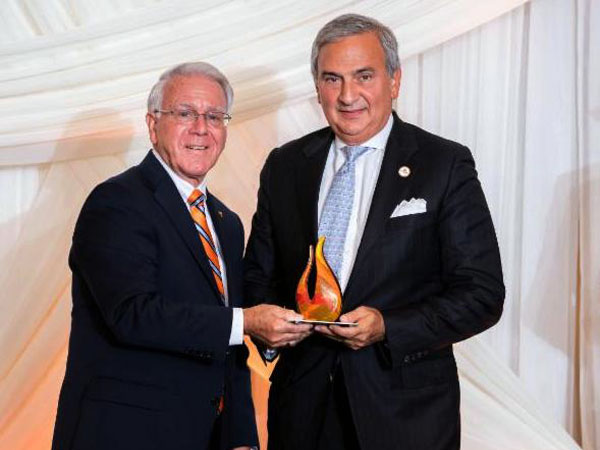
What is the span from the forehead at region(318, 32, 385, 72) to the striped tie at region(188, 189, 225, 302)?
427mm

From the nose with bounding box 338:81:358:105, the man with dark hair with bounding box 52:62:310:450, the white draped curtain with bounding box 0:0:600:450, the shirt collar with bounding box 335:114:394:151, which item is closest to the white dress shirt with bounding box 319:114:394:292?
the shirt collar with bounding box 335:114:394:151

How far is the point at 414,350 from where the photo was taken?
1.94 metres

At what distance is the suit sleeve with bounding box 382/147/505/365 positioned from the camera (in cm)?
193

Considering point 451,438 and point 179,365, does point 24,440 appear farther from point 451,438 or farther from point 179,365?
point 451,438

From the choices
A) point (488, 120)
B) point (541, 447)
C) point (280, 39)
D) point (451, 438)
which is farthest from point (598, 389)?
point (280, 39)

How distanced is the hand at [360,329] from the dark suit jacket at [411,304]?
0.09 ft

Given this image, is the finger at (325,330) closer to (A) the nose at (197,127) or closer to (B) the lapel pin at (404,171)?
(B) the lapel pin at (404,171)

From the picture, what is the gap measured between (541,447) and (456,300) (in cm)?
155

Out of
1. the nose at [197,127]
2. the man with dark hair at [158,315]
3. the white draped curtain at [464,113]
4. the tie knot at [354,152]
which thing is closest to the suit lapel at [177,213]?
the man with dark hair at [158,315]

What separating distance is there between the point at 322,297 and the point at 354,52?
573mm

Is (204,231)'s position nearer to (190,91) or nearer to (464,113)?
(190,91)

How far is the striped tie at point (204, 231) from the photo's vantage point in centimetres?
210

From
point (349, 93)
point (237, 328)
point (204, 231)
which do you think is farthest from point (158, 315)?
point (349, 93)

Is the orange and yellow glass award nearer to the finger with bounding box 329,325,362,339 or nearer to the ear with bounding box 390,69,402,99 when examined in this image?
the finger with bounding box 329,325,362,339
